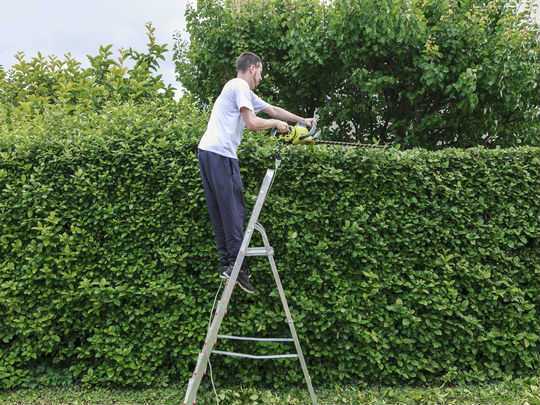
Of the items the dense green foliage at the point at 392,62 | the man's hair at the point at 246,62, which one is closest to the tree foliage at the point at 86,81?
the dense green foliage at the point at 392,62

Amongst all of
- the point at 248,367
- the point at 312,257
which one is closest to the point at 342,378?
the point at 248,367

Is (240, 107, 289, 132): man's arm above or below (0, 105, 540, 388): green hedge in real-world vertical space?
→ above

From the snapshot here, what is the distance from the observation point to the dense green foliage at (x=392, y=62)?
18.8 feet

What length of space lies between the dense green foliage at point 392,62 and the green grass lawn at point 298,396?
10.00ft

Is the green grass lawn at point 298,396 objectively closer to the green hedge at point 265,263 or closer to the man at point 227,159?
the green hedge at point 265,263

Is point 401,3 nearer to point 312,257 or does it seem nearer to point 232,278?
point 312,257

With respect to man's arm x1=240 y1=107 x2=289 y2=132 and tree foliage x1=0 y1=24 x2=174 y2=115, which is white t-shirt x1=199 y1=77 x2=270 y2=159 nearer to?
man's arm x1=240 y1=107 x2=289 y2=132

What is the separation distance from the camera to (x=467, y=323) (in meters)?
4.32

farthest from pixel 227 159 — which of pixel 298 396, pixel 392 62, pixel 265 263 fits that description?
pixel 392 62

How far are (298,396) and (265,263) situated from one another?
3.75 feet

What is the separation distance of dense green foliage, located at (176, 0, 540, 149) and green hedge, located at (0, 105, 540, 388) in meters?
1.83

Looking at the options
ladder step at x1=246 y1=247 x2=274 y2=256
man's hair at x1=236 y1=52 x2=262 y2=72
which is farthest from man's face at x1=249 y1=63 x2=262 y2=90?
ladder step at x1=246 y1=247 x2=274 y2=256

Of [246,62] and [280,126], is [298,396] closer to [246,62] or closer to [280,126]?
[280,126]

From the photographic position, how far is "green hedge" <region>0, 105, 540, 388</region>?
13.6 feet
